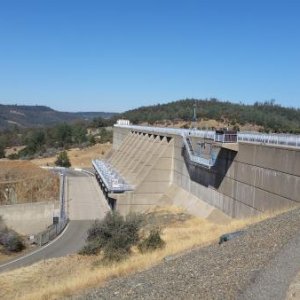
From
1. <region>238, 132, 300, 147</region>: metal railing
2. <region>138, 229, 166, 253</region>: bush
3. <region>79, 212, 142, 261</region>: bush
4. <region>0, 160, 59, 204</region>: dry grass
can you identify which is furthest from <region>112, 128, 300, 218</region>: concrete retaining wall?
<region>0, 160, 59, 204</region>: dry grass

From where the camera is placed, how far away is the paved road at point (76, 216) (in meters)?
29.5

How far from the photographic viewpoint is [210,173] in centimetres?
3300

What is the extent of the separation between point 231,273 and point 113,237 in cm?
1317

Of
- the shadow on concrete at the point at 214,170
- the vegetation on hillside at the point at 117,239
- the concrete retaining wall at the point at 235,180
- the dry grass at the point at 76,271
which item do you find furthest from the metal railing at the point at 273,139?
the vegetation on hillside at the point at 117,239

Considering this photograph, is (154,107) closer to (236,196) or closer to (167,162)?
(167,162)

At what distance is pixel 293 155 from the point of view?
21.6 m

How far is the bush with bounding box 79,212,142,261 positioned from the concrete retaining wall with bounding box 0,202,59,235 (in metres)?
20.1

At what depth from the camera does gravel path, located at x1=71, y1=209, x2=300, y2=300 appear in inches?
331

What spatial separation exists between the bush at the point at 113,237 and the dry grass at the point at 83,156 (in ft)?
208

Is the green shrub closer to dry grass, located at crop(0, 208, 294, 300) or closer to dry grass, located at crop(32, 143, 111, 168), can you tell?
dry grass, located at crop(0, 208, 294, 300)

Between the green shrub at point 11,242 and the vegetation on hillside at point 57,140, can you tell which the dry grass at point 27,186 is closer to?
the green shrub at point 11,242

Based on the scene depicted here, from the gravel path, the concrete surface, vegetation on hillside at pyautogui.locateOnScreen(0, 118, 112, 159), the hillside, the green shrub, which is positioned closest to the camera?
the gravel path

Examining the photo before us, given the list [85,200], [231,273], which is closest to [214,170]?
[85,200]

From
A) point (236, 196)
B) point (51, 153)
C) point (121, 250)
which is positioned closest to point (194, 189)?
point (236, 196)
